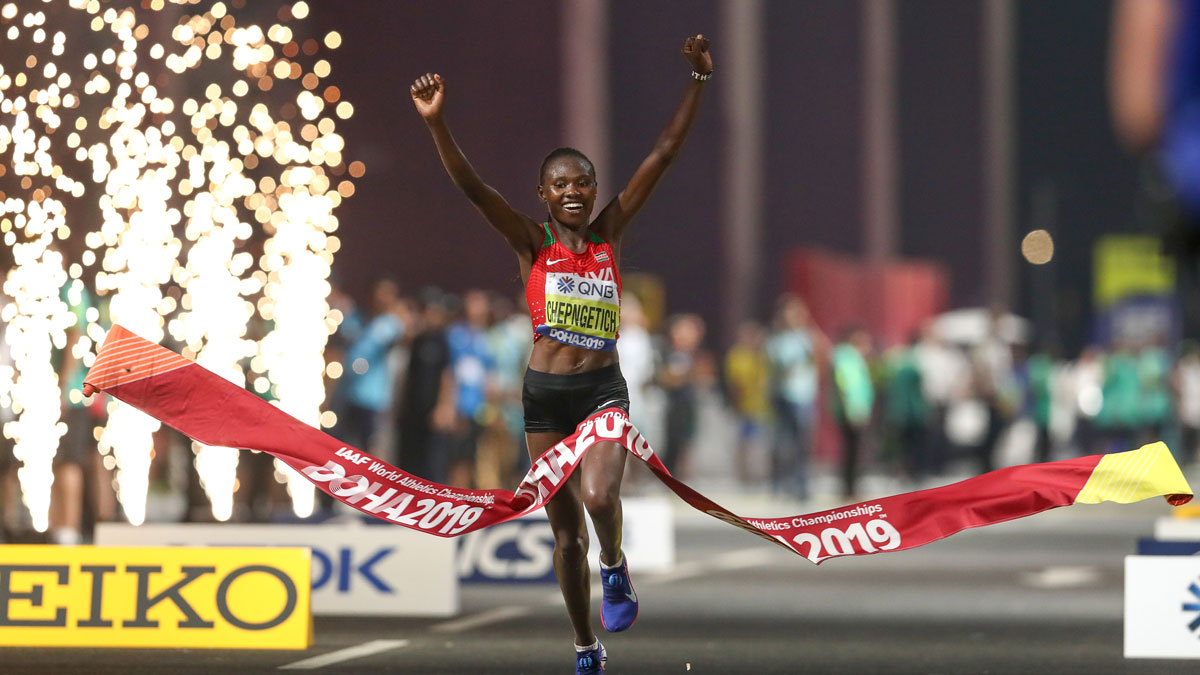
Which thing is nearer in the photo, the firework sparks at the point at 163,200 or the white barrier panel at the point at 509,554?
the firework sparks at the point at 163,200

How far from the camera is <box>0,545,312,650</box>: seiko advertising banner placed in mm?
9422

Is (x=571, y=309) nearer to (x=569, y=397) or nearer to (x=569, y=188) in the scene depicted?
(x=569, y=397)

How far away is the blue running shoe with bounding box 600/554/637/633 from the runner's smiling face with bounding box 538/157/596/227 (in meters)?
1.28

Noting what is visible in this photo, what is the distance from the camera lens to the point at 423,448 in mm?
18266

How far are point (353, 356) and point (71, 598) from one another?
942cm

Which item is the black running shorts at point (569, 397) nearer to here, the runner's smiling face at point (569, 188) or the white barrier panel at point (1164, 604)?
the runner's smiling face at point (569, 188)

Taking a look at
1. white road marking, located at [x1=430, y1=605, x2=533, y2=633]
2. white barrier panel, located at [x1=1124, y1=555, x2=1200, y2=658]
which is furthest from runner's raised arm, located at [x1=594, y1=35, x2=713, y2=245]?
white road marking, located at [x1=430, y1=605, x2=533, y2=633]

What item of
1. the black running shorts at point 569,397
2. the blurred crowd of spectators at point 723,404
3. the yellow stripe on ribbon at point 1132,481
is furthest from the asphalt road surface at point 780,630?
the blurred crowd of spectators at point 723,404

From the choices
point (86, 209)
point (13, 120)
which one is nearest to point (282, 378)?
point (86, 209)

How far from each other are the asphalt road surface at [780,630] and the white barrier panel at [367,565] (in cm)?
27

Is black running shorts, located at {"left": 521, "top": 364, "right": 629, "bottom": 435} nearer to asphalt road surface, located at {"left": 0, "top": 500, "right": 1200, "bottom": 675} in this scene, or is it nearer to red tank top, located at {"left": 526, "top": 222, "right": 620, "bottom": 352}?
red tank top, located at {"left": 526, "top": 222, "right": 620, "bottom": 352}

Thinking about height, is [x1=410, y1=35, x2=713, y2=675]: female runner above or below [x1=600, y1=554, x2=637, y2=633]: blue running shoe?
above

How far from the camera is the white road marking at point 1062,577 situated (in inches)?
550

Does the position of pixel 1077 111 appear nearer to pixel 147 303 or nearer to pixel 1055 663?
pixel 147 303
